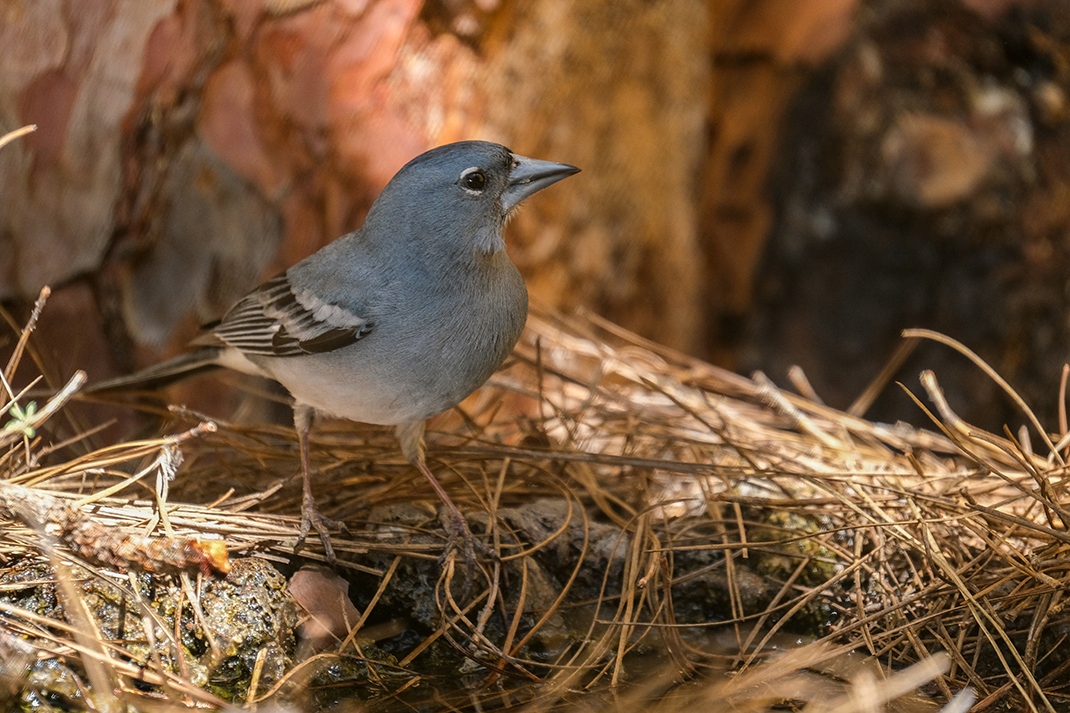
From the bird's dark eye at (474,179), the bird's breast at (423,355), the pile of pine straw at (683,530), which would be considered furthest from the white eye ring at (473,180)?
the pile of pine straw at (683,530)

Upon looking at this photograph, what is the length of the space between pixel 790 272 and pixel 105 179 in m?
3.65

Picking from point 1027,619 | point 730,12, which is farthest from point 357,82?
point 1027,619

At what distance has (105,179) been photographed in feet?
12.7

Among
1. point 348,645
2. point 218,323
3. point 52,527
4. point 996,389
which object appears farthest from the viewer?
point 996,389

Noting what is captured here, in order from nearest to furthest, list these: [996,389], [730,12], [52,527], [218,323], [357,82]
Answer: [52,527], [218,323], [357,82], [996,389], [730,12]

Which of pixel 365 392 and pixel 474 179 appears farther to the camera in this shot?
pixel 474 179

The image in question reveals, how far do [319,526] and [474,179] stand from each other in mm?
1236

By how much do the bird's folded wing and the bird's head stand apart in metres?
0.37

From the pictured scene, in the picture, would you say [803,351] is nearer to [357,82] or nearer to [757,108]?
[757,108]

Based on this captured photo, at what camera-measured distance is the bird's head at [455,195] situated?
322cm

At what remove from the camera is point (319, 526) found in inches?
119

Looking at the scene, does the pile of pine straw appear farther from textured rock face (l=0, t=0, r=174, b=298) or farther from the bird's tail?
textured rock face (l=0, t=0, r=174, b=298)

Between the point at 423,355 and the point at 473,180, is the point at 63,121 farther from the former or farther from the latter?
the point at 423,355

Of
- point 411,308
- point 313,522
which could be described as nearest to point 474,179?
point 411,308
